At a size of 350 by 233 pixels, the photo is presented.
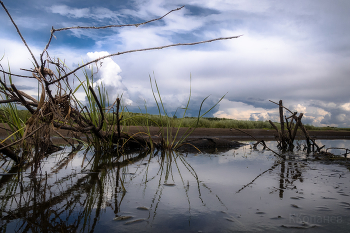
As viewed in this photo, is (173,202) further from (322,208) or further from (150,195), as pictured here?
(322,208)

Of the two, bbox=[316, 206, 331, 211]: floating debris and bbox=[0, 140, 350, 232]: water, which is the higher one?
bbox=[316, 206, 331, 211]: floating debris

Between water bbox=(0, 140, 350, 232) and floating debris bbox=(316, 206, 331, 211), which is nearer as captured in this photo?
water bbox=(0, 140, 350, 232)

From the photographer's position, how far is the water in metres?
0.89

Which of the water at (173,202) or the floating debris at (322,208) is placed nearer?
the water at (173,202)

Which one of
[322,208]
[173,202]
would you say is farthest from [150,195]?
[322,208]

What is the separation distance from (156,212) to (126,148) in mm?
2705

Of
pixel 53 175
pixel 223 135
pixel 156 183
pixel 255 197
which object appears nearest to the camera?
pixel 255 197

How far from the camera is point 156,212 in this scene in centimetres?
100

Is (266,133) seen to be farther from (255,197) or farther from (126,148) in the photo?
(255,197)

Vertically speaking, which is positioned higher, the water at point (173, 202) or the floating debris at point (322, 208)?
the floating debris at point (322, 208)

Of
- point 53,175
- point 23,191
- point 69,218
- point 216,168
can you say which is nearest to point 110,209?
point 69,218

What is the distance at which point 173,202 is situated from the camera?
113cm

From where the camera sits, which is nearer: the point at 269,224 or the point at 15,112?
the point at 269,224

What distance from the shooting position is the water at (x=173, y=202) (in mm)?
894
